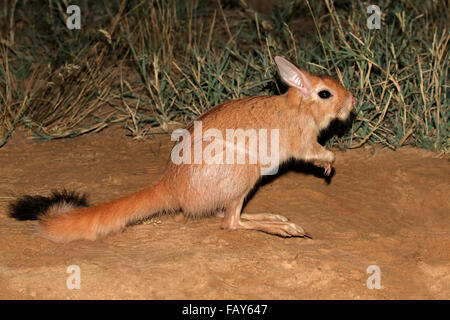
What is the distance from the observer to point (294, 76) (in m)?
4.16

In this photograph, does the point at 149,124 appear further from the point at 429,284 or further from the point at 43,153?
the point at 429,284

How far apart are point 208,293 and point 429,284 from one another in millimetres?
1294

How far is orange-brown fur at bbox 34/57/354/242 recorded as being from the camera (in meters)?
3.54

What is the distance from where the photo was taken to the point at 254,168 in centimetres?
387

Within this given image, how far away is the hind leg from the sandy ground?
7 centimetres

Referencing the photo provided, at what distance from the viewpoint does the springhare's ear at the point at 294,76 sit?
4.10 m

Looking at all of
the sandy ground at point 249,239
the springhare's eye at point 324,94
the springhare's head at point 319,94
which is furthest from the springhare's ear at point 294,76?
the sandy ground at point 249,239

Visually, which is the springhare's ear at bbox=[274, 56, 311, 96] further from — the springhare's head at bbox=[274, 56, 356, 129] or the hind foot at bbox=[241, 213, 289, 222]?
the hind foot at bbox=[241, 213, 289, 222]

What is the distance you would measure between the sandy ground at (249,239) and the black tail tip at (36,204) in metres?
0.08

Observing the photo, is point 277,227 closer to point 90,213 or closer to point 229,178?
point 229,178

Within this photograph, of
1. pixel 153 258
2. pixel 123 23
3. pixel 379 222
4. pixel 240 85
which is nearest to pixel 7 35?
pixel 123 23

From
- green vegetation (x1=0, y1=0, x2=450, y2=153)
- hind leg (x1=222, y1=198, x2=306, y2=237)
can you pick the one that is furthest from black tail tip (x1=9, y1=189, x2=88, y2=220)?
green vegetation (x1=0, y1=0, x2=450, y2=153)

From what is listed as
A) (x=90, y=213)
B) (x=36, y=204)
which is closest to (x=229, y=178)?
(x=90, y=213)

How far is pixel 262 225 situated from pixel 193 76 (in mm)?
2009
